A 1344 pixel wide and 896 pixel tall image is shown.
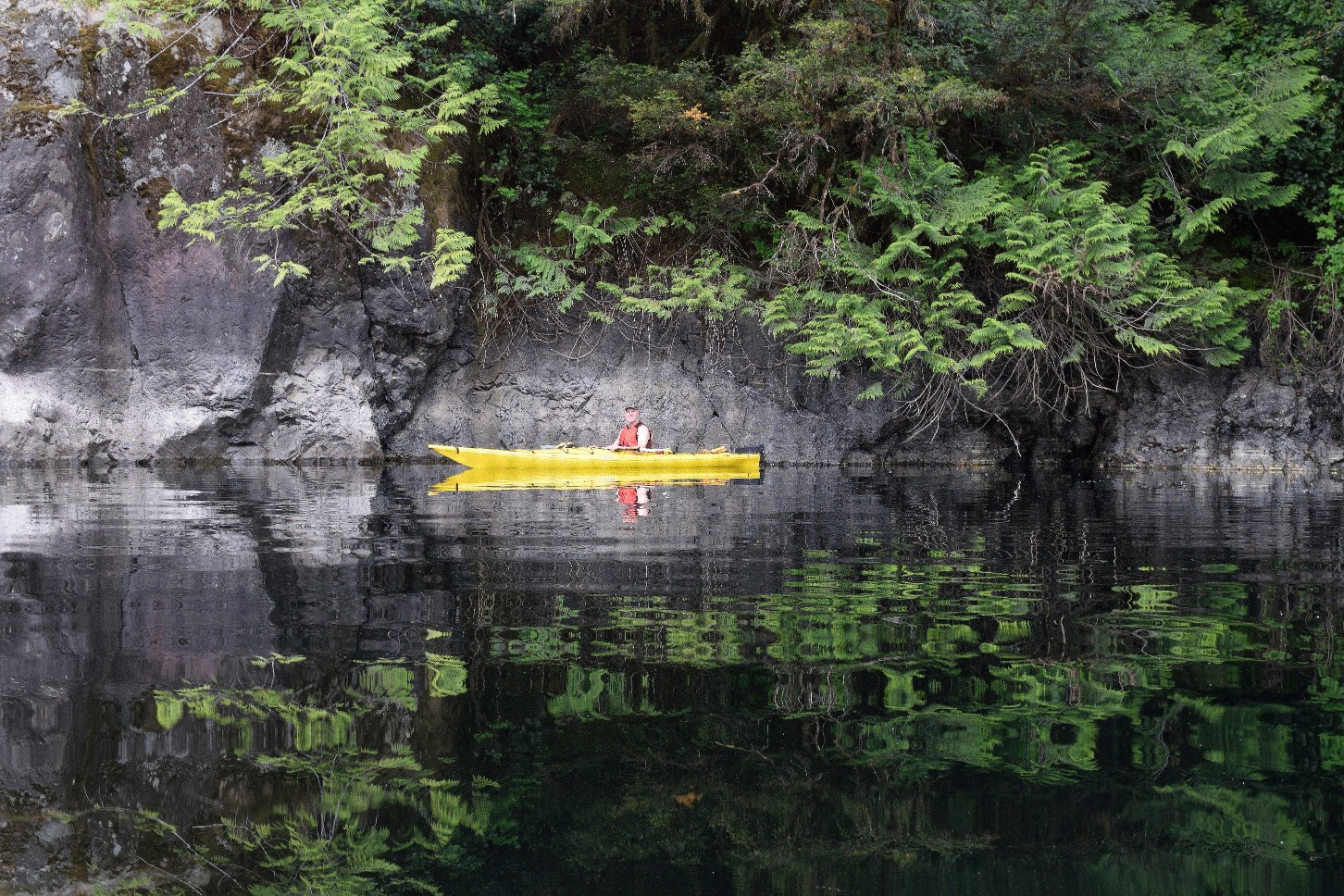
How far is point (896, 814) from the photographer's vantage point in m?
2.30

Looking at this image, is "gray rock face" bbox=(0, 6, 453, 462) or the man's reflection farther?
"gray rock face" bbox=(0, 6, 453, 462)

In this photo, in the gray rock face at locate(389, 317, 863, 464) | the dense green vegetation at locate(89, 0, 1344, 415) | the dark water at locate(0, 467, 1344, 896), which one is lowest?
the dark water at locate(0, 467, 1344, 896)

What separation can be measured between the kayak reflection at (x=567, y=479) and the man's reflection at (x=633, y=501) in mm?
11

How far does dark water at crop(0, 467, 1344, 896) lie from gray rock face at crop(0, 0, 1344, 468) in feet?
38.4

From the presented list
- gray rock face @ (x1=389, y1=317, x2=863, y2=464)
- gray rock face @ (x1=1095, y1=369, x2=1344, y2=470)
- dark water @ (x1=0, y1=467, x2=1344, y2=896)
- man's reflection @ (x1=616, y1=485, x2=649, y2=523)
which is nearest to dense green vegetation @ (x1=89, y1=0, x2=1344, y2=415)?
gray rock face @ (x1=1095, y1=369, x2=1344, y2=470)

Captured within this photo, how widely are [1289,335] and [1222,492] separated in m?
6.92

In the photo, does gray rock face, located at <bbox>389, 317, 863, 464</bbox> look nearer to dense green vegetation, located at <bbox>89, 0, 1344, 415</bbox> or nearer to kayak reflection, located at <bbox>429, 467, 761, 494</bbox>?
dense green vegetation, located at <bbox>89, 0, 1344, 415</bbox>

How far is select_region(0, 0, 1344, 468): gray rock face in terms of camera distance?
1639 cm

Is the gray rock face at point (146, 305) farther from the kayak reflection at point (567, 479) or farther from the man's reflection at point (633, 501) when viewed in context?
the man's reflection at point (633, 501)

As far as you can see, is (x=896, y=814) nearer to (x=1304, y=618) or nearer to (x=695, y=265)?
(x=1304, y=618)

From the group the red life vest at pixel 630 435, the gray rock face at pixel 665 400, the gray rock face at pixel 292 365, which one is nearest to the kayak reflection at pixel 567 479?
the red life vest at pixel 630 435

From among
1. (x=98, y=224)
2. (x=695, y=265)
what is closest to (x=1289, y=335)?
(x=695, y=265)

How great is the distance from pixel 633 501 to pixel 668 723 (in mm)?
7262

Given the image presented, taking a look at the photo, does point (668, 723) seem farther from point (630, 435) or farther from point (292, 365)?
point (292, 365)
